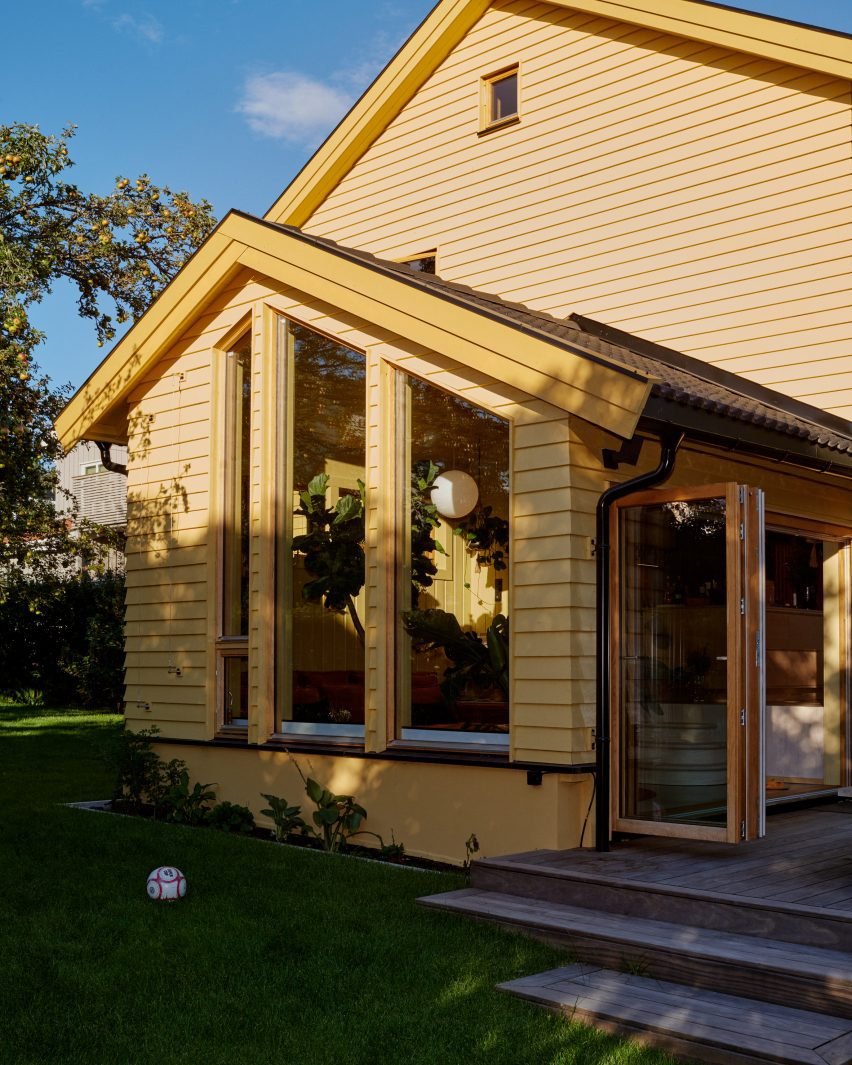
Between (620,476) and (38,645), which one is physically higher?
(620,476)

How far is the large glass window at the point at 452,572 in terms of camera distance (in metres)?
7.29

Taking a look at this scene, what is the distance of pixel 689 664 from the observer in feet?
21.1

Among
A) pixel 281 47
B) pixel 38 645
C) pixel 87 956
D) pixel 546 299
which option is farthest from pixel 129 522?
pixel 281 47

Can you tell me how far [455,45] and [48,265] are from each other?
513 cm

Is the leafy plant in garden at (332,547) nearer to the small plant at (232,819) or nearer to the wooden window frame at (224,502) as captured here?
the wooden window frame at (224,502)

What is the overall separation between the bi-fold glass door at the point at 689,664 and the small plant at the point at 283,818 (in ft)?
8.12

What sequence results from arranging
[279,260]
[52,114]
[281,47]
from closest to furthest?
[279,260] < [52,114] < [281,47]

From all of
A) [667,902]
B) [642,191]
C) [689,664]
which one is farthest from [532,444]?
[642,191]

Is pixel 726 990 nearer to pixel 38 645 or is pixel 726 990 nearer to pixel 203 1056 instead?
pixel 203 1056

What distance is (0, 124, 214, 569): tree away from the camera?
508 inches

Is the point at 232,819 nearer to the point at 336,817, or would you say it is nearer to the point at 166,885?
the point at 336,817

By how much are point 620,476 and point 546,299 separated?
4414 mm

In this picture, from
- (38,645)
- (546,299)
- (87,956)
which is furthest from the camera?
(38,645)

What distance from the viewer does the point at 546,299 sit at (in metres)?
11.0
